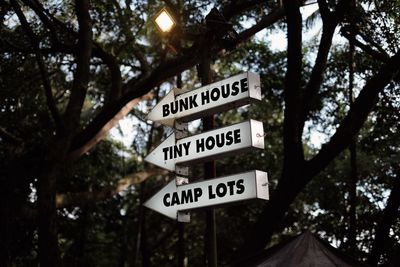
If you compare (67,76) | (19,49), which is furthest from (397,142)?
(67,76)

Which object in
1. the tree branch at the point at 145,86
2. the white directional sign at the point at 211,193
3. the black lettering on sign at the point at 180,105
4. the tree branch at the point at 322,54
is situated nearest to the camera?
the white directional sign at the point at 211,193

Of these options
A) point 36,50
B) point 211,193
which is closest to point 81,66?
point 36,50

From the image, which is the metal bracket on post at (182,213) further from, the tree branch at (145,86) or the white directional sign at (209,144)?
the tree branch at (145,86)

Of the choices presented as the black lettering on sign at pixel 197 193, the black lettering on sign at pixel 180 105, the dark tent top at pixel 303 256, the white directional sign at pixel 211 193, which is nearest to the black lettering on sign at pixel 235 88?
the black lettering on sign at pixel 180 105

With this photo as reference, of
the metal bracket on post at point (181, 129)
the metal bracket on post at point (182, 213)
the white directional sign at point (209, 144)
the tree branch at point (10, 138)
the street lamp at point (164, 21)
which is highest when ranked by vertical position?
the tree branch at point (10, 138)

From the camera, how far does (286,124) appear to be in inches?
277

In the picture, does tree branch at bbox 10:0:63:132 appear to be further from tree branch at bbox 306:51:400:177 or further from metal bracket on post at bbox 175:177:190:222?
tree branch at bbox 306:51:400:177

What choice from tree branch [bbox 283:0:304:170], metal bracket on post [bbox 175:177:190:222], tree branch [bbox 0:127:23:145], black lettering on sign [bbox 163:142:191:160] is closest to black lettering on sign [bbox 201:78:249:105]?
black lettering on sign [bbox 163:142:191:160]

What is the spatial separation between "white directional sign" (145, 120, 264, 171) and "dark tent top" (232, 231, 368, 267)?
971 mm

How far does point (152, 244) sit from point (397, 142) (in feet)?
43.3

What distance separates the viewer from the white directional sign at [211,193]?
16.1 ft

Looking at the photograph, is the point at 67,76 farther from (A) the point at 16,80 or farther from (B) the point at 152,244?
(B) the point at 152,244

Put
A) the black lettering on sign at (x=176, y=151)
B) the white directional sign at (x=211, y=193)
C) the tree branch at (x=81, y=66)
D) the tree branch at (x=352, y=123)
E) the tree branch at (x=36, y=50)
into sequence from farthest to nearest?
the tree branch at (x=81, y=66) → the tree branch at (x=36, y=50) → the tree branch at (x=352, y=123) → the black lettering on sign at (x=176, y=151) → the white directional sign at (x=211, y=193)

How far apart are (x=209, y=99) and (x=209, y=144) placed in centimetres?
51
